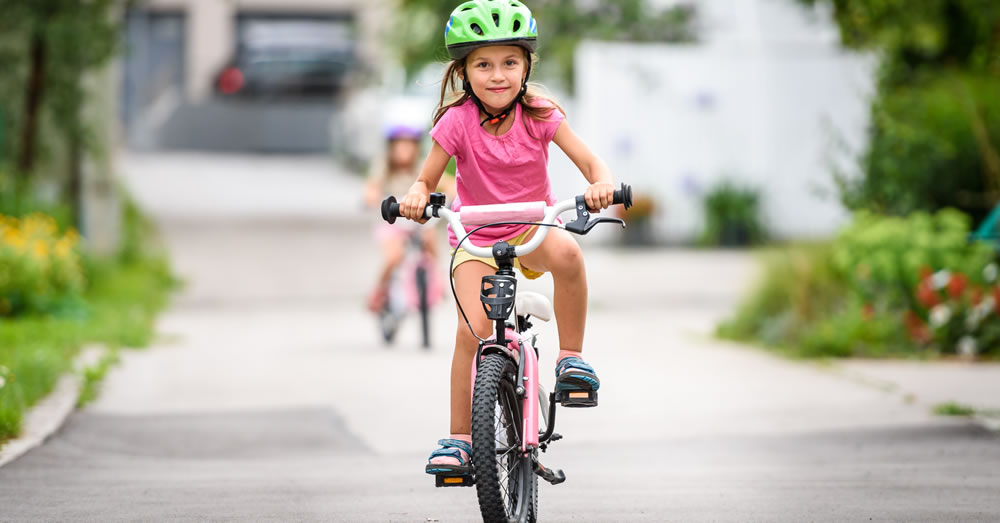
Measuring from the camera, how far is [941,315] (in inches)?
414

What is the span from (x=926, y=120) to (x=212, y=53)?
89.8ft

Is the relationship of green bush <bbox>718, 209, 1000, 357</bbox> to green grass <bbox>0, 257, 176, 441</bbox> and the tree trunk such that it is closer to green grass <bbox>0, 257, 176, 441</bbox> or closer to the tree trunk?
green grass <bbox>0, 257, 176, 441</bbox>

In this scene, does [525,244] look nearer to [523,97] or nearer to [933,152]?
[523,97]

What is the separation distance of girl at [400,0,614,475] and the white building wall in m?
13.1

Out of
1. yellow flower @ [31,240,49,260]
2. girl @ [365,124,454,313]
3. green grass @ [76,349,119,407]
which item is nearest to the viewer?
green grass @ [76,349,119,407]

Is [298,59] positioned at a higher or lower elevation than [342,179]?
higher

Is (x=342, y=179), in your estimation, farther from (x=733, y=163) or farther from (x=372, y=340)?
(x=372, y=340)

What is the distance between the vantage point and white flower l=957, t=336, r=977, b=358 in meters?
10.5

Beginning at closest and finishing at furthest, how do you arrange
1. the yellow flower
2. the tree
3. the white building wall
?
the yellow flower
the tree
the white building wall

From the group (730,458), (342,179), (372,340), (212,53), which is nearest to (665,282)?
(372,340)

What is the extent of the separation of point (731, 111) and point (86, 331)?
1022 cm

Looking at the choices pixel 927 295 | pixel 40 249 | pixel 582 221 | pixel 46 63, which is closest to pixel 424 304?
pixel 40 249

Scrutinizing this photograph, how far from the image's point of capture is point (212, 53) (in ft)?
126

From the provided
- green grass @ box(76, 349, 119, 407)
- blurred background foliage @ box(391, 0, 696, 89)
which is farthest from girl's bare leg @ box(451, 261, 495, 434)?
blurred background foliage @ box(391, 0, 696, 89)
